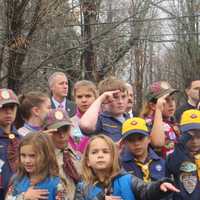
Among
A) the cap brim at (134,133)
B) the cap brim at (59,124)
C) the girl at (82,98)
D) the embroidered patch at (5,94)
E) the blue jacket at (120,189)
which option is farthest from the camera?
the girl at (82,98)

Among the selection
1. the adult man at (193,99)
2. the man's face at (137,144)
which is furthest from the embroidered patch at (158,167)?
the adult man at (193,99)

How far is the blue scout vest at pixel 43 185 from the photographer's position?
153 inches

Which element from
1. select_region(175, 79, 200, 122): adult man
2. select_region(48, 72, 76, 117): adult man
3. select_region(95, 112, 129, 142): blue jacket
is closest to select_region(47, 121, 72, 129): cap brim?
select_region(95, 112, 129, 142): blue jacket

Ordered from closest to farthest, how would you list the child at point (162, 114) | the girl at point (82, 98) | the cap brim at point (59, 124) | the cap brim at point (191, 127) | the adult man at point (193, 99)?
1. the cap brim at point (191, 127)
2. the cap brim at point (59, 124)
3. the child at point (162, 114)
4. the girl at point (82, 98)
5. the adult man at point (193, 99)

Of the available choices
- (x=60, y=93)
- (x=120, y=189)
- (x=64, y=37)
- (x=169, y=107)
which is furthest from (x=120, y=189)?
(x=64, y=37)

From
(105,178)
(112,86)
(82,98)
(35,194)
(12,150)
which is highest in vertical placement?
(112,86)

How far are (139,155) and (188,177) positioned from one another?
44 cm

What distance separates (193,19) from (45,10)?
15437mm

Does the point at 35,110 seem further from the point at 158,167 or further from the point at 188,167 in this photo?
the point at 188,167

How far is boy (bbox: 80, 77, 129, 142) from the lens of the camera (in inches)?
181

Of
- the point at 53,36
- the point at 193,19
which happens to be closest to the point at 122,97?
the point at 53,36

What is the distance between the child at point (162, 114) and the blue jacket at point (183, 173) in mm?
363

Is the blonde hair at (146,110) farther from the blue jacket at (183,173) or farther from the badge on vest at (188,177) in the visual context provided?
the badge on vest at (188,177)

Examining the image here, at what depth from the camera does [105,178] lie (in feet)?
12.3
